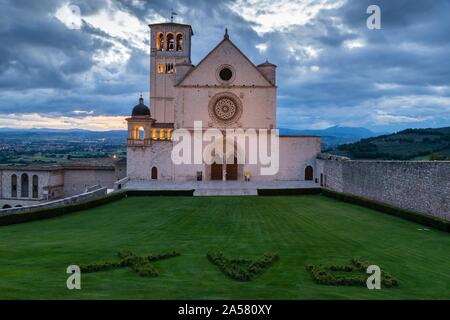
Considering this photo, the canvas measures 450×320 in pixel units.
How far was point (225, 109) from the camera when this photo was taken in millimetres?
46844

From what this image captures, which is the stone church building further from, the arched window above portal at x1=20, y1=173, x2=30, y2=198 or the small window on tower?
the arched window above portal at x1=20, y1=173, x2=30, y2=198

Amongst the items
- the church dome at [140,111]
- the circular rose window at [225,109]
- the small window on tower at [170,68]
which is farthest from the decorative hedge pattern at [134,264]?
the small window on tower at [170,68]

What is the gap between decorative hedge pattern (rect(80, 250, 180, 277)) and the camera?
36.2ft

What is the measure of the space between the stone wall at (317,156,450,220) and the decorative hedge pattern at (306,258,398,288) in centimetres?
1087

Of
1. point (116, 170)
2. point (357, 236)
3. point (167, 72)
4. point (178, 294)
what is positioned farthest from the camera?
point (167, 72)

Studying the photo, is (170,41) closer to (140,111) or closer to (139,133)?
(140,111)

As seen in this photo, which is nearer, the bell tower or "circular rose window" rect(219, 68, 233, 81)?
"circular rose window" rect(219, 68, 233, 81)

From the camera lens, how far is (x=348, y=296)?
931 centimetres

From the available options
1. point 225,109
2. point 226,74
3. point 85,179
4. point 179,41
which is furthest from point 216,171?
point 179,41

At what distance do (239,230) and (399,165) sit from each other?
12.0 meters

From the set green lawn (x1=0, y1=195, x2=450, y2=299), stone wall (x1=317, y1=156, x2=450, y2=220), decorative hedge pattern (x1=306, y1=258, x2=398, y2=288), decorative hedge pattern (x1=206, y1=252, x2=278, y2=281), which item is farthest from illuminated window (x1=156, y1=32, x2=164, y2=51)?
decorative hedge pattern (x1=306, y1=258, x2=398, y2=288)
